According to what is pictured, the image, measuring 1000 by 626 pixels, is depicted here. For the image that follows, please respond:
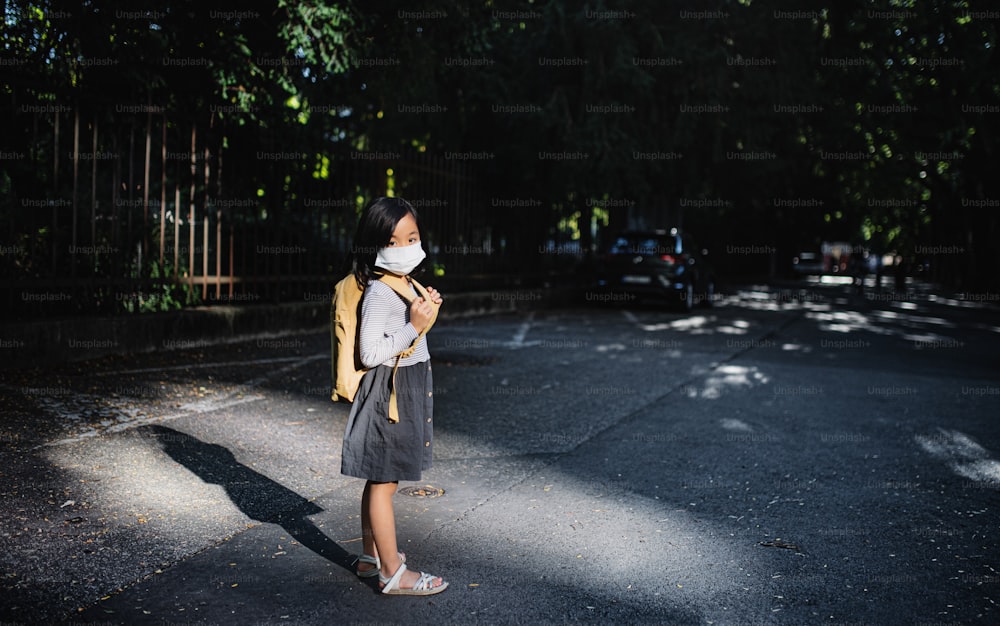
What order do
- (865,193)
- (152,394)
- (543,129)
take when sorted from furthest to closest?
(865,193)
(543,129)
(152,394)

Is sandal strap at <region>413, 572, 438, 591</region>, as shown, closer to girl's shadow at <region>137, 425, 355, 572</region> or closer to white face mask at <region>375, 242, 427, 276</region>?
girl's shadow at <region>137, 425, 355, 572</region>

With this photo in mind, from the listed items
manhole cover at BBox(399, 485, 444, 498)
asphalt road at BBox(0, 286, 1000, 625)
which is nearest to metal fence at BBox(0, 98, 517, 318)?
asphalt road at BBox(0, 286, 1000, 625)

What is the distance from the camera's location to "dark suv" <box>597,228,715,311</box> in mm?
18578

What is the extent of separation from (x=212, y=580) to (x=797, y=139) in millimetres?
22604

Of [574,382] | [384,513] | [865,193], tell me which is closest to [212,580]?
[384,513]

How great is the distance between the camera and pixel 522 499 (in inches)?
183

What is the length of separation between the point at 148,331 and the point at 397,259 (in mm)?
6535

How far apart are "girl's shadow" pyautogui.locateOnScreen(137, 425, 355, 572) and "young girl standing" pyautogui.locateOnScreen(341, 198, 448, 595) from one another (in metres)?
0.39

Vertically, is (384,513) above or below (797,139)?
below

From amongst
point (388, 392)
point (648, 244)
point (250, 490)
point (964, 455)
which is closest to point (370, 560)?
point (388, 392)

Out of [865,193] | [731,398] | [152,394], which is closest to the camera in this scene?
[152,394]

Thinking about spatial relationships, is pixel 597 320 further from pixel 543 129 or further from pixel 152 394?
pixel 152 394

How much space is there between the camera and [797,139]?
23500mm

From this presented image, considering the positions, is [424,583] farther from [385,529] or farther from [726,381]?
[726,381]
